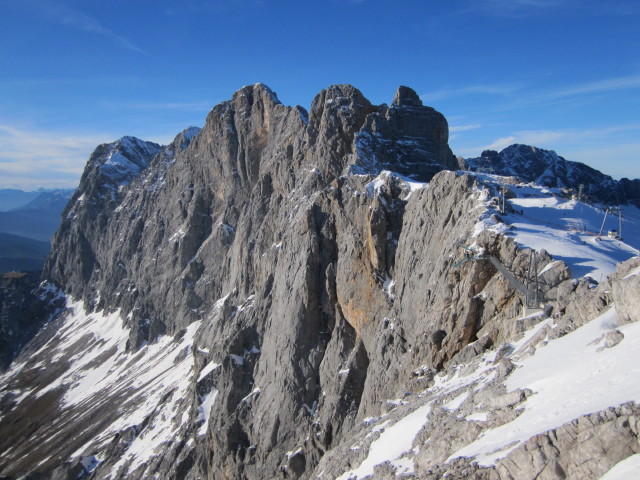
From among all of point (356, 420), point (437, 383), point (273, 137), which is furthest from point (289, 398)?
point (273, 137)

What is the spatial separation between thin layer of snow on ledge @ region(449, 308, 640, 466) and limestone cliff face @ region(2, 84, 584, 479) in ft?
34.8

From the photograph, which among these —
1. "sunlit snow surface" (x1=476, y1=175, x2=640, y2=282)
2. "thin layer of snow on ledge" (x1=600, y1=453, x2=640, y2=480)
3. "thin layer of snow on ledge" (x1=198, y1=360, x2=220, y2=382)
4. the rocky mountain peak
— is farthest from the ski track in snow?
"thin layer of snow on ledge" (x1=198, y1=360, x2=220, y2=382)

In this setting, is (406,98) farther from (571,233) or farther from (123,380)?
(123,380)

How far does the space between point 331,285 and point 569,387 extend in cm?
4509

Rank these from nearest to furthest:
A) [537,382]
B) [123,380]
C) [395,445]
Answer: [537,382]
[395,445]
[123,380]

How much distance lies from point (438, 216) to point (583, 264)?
17.8 metres

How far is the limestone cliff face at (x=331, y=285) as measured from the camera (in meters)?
43.3

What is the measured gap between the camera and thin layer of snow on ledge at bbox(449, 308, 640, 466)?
59.6 feet

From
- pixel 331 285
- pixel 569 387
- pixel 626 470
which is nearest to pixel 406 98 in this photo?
pixel 331 285

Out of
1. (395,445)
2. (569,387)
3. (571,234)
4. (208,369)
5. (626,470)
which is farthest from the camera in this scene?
(208,369)

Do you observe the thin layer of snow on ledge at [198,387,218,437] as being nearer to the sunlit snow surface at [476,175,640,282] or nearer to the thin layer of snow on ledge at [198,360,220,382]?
the thin layer of snow on ledge at [198,360,220,382]

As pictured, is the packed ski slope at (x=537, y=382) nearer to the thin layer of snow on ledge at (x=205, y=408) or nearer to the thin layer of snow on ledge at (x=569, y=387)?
the thin layer of snow on ledge at (x=569, y=387)

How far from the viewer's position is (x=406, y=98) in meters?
87.4

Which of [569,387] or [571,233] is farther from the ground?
[571,233]
